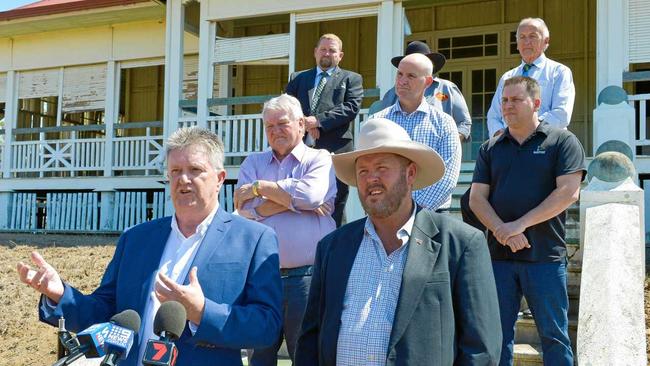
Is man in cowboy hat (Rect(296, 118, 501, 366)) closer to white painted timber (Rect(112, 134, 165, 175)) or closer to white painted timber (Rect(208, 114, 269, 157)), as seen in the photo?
white painted timber (Rect(208, 114, 269, 157))

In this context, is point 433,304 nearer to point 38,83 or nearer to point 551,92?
point 551,92

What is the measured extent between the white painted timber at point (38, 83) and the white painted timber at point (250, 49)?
17.5ft

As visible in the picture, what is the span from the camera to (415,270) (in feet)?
Answer: 9.12

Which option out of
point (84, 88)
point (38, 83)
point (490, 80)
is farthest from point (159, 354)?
point (38, 83)

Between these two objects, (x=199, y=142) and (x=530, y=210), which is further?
(x=530, y=210)

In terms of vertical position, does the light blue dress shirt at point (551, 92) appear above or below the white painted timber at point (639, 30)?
below

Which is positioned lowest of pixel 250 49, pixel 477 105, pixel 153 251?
pixel 153 251

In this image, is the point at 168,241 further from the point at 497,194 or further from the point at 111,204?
the point at 111,204

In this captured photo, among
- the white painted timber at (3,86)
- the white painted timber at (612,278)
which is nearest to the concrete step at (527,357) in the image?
the white painted timber at (612,278)

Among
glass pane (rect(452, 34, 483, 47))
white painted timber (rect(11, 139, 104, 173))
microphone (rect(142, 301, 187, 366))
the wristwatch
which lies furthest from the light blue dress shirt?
white painted timber (rect(11, 139, 104, 173))

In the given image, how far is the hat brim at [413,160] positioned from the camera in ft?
9.87

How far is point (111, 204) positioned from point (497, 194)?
1183 centimetres

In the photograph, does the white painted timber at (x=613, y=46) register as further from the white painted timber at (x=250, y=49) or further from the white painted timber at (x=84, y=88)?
the white painted timber at (x=84, y=88)

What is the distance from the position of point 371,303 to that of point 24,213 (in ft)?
47.9
